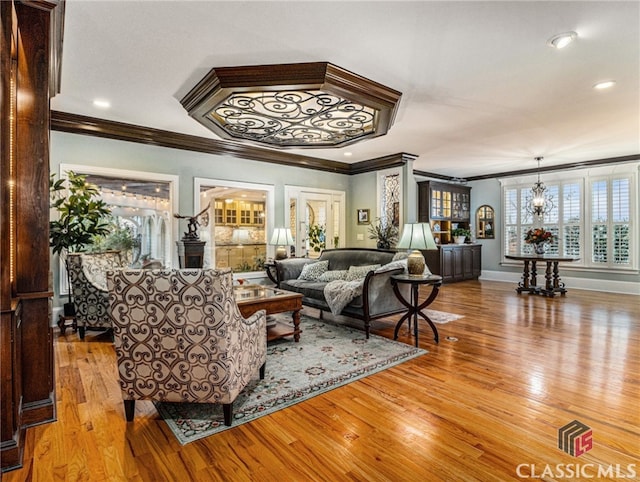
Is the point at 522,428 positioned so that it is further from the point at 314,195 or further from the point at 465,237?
the point at 465,237

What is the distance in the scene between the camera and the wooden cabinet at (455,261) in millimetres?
7832

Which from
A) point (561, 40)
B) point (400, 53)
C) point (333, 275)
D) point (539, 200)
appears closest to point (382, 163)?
point (333, 275)

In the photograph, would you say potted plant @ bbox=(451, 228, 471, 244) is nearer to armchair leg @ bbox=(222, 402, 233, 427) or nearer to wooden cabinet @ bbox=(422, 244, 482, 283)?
wooden cabinet @ bbox=(422, 244, 482, 283)

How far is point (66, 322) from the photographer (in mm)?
4395

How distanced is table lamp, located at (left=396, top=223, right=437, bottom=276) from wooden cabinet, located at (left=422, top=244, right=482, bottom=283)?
3.81 m

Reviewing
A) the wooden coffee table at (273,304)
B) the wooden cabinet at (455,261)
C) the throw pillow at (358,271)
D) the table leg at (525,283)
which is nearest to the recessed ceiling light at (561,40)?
the throw pillow at (358,271)

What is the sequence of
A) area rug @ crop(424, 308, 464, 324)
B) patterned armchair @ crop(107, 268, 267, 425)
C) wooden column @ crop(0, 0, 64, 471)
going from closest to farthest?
patterned armchair @ crop(107, 268, 267, 425)
wooden column @ crop(0, 0, 64, 471)
area rug @ crop(424, 308, 464, 324)

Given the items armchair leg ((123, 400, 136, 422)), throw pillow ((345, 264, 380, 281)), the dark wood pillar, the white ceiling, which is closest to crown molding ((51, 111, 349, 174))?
the white ceiling

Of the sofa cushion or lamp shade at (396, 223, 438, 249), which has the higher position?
lamp shade at (396, 223, 438, 249)

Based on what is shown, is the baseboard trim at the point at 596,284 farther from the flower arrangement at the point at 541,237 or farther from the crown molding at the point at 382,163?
the crown molding at the point at 382,163

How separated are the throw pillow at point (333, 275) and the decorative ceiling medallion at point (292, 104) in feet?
6.15

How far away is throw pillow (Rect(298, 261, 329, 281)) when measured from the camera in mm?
5165

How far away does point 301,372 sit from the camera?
2.92m

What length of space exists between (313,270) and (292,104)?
Answer: 2.44 meters
